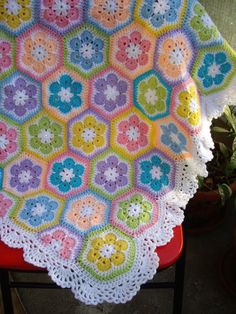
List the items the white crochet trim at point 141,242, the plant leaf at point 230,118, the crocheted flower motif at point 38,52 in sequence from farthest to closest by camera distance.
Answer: the plant leaf at point 230,118, the crocheted flower motif at point 38,52, the white crochet trim at point 141,242

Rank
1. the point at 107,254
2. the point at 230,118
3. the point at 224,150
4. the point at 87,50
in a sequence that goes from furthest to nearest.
→ 1. the point at 224,150
2. the point at 230,118
3. the point at 87,50
4. the point at 107,254

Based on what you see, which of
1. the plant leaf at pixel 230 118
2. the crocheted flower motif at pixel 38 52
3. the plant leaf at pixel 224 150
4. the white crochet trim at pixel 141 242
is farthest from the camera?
the plant leaf at pixel 224 150

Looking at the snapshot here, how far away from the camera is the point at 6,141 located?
47.0 inches

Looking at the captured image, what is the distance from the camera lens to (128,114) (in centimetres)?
119

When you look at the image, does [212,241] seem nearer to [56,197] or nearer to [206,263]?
[206,263]

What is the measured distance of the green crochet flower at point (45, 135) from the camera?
1205 millimetres

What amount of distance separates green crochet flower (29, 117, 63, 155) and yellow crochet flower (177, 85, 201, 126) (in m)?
0.33

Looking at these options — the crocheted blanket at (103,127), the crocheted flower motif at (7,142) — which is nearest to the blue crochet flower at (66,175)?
the crocheted blanket at (103,127)

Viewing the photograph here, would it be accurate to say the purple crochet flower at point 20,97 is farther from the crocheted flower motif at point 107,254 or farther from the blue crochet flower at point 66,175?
the crocheted flower motif at point 107,254

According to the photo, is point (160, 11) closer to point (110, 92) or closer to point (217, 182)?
point (110, 92)

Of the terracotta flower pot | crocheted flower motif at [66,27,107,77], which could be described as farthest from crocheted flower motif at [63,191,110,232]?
the terracotta flower pot

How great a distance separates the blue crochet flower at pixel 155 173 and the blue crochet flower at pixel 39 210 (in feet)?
0.79

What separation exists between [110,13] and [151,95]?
223 mm

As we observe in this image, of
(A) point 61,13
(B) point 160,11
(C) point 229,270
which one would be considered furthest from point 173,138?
(C) point 229,270
